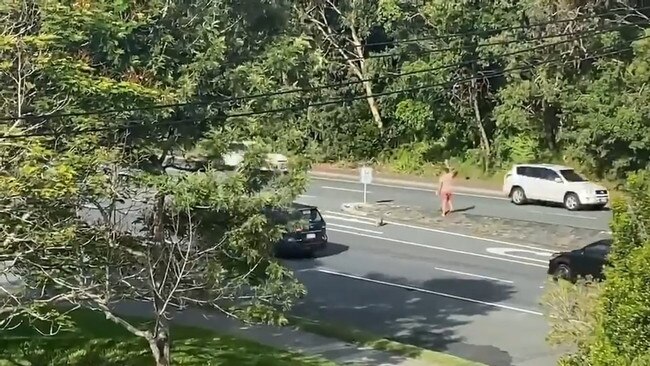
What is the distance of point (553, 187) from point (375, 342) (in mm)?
16405

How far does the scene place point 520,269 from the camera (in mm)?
23484

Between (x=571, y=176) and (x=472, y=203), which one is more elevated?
(x=571, y=176)

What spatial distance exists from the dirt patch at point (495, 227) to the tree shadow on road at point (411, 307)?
5.21m

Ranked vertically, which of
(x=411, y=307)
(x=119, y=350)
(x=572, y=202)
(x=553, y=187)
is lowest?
(x=119, y=350)

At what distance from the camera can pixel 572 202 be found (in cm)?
3209

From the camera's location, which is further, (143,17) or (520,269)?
(520,269)

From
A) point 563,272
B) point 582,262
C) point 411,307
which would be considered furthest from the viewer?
point 563,272

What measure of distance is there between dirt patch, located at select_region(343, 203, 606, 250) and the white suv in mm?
2888

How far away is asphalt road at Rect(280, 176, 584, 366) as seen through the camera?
1820 cm

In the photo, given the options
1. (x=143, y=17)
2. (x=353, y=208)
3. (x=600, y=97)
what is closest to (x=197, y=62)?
(x=143, y=17)

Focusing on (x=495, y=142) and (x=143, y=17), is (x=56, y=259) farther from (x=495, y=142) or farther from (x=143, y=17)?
(x=495, y=142)

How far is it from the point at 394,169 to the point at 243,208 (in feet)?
93.8

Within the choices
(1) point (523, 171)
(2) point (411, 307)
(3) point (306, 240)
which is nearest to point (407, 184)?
(1) point (523, 171)

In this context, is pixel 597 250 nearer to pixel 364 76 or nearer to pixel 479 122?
pixel 479 122
